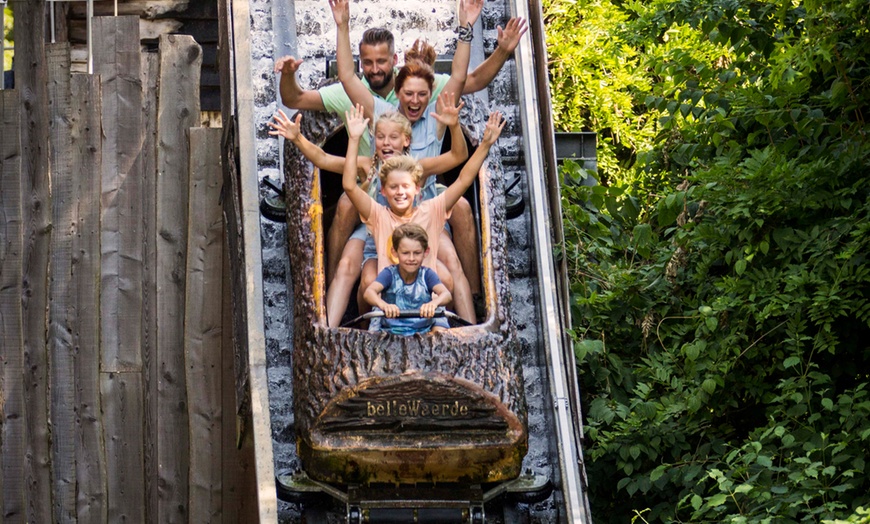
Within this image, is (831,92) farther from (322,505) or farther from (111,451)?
(111,451)

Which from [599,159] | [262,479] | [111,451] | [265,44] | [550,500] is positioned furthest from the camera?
→ [599,159]

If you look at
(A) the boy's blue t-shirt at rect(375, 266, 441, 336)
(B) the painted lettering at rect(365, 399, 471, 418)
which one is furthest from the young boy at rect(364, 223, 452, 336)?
(B) the painted lettering at rect(365, 399, 471, 418)

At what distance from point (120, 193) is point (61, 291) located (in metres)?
0.46

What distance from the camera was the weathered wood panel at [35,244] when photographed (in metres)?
6.00

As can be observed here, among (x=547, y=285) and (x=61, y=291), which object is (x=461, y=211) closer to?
(x=547, y=285)

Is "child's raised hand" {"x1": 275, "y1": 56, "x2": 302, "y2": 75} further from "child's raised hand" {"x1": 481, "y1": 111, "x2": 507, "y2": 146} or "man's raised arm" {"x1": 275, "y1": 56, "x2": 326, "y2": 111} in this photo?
"child's raised hand" {"x1": 481, "y1": 111, "x2": 507, "y2": 146}

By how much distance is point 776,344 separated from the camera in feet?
20.4

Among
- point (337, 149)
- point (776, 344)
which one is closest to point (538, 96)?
point (337, 149)

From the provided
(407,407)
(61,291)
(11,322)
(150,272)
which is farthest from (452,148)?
(11,322)

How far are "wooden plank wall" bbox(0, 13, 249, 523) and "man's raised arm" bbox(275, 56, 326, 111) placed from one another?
1.46 ft

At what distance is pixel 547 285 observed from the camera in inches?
231

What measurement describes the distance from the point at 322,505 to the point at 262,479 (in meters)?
0.29

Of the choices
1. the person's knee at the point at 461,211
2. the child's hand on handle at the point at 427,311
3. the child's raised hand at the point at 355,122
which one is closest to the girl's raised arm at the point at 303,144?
the child's raised hand at the point at 355,122

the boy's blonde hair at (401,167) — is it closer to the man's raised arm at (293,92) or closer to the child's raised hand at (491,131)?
the child's raised hand at (491,131)
